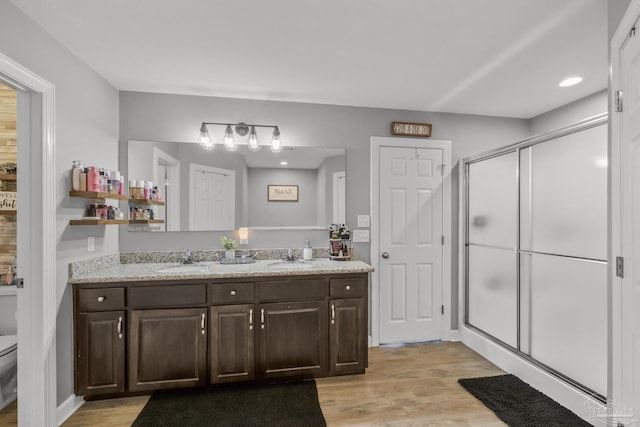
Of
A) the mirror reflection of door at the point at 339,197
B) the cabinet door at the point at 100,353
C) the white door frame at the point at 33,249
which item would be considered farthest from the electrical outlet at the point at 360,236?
the white door frame at the point at 33,249

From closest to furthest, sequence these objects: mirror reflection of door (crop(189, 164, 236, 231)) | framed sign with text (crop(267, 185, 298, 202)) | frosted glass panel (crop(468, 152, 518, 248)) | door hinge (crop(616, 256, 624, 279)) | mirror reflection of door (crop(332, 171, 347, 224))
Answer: door hinge (crop(616, 256, 624, 279))
frosted glass panel (crop(468, 152, 518, 248))
mirror reflection of door (crop(189, 164, 236, 231))
framed sign with text (crop(267, 185, 298, 202))
mirror reflection of door (crop(332, 171, 347, 224))

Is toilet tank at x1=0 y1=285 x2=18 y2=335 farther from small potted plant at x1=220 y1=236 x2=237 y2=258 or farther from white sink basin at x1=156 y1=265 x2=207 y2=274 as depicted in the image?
small potted plant at x1=220 y1=236 x2=237 y2=258

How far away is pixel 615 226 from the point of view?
56.9 inches

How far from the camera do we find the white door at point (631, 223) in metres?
1.30

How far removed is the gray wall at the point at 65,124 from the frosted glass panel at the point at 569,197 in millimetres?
3396

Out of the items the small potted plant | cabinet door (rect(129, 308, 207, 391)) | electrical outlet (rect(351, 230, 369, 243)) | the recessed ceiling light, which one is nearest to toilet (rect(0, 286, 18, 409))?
cabinet door (rect(129, 308, 207, 391))

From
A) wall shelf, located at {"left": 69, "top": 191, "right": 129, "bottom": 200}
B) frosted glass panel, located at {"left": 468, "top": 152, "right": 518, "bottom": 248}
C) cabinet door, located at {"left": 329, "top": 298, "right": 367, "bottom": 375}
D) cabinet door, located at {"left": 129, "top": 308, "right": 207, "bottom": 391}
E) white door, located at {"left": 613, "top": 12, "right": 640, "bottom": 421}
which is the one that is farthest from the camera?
frosted glass panel, located at {"left": 468, "top": 152, "right": 518, "bottom": 248}

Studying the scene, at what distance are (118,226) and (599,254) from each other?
3631 mm

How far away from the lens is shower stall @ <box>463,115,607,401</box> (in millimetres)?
1987

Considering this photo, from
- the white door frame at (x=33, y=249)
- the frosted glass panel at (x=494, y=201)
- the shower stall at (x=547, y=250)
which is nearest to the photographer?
the white door frame at (x=33, y=249)

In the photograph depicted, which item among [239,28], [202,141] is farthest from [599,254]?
[202,141]

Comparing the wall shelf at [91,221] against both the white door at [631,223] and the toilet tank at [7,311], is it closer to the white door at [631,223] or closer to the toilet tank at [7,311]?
the toilet tank at [7,311]

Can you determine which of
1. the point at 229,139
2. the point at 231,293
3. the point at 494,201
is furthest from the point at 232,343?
the point at 494,201

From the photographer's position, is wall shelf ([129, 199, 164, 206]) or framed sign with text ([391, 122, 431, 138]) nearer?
wall shelf ([129, 199, 164, 206])
